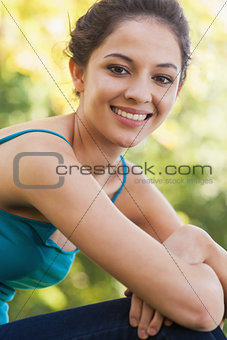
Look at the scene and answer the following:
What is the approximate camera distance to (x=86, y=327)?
90 cm

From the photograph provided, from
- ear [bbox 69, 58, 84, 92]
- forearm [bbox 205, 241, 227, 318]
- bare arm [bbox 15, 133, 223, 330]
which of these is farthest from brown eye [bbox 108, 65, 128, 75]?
forearm [bbox 205, 241, 227, 318]

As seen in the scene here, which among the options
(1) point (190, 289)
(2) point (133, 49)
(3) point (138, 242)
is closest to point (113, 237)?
(3) point (138, 242)

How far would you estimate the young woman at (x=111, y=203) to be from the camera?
0.88 m

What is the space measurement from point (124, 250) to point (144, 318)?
0.13 metres

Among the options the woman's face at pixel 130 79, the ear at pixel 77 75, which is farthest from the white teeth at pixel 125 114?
the ear at pixel 77 75

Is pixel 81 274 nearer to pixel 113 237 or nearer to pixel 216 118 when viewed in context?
pixel 216 118

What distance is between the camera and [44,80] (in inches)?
88.7

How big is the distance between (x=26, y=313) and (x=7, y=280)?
1.40 m

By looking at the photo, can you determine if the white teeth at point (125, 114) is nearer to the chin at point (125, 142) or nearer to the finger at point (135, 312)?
the chin at point (125, 142)

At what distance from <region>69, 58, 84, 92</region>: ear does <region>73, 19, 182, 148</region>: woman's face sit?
39mm

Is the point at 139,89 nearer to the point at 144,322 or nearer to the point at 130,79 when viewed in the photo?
the point at 130,79

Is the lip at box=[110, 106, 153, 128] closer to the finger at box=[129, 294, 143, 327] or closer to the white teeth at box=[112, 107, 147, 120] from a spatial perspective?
the white teeth at box=[112, 107, 147, 120]

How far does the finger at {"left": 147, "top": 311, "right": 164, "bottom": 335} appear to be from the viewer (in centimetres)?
87

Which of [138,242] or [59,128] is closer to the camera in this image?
[138,242]
